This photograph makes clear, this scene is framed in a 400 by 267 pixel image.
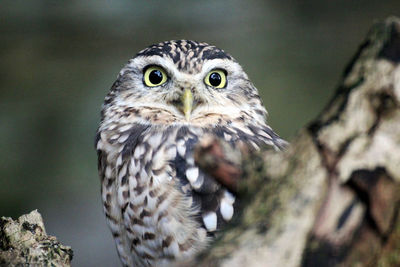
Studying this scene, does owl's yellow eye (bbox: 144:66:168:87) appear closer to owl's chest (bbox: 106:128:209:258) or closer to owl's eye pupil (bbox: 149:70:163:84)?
owl's eye pupil (bbox: 149:70:163:84)

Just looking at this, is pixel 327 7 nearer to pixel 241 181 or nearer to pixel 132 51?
pixel 132 51

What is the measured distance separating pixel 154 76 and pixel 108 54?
3.71 m

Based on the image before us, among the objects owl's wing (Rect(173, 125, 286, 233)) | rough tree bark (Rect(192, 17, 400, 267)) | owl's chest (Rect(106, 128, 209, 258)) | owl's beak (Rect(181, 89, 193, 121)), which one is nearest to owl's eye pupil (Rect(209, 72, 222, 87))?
owl's beak (Rect(181, 89, 193, 121))

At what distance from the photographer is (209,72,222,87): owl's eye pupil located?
3062mm

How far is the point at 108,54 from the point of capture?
21.7 ft

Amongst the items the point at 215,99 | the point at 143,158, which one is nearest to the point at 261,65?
the point at 215,99

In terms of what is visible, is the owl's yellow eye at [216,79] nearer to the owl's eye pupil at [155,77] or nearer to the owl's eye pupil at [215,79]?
the owl's eye pupil at [215,79]

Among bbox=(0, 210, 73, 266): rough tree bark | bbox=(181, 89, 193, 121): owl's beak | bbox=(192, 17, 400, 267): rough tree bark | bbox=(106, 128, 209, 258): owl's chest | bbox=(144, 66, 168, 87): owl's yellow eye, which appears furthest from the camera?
bbox=(144, 66, 168, 87): owl's yellow eye

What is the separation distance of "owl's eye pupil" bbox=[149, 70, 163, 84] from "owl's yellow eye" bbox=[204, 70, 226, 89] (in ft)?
0.81

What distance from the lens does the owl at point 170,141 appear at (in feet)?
7.93

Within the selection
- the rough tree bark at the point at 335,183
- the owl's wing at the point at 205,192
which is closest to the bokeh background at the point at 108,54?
the owl's wing at the point at 205,192

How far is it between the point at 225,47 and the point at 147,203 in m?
4.28

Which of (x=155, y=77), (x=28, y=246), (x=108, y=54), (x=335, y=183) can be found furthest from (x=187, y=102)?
(x=108, y=54)

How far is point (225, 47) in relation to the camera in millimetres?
6496
